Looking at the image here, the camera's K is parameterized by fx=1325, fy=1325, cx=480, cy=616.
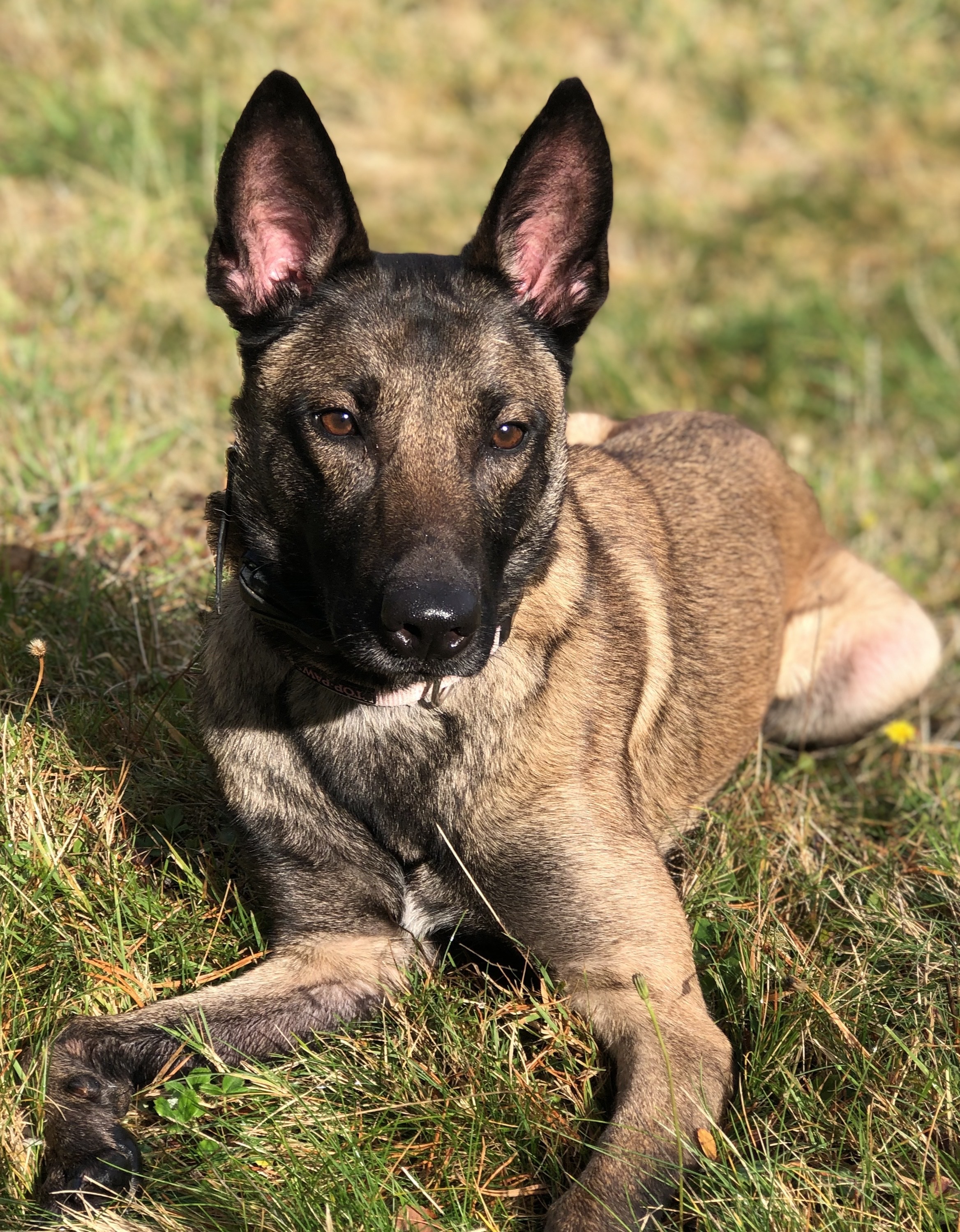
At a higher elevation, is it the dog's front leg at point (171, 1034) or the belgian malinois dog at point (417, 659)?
the belgian malinois dog at point (417, 659)

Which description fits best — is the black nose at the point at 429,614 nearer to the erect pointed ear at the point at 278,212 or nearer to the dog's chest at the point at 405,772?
the dog's chest at the point at 405,772

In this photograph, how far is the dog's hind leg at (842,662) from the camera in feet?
16.0

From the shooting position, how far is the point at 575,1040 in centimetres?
313

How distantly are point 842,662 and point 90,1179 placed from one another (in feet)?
10.6

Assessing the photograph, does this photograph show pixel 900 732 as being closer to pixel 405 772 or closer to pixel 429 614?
pixel 405 772

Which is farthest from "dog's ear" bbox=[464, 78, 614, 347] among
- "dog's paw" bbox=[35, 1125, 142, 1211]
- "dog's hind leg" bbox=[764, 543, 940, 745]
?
"dog's paw" bbox=[35, 1125, 142, 1211]

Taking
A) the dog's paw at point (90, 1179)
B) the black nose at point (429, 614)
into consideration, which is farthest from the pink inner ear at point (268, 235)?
the dog's paw at point (90, 1179)

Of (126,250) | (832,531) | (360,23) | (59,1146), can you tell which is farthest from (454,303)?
(360,23)

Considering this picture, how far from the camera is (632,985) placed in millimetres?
3164

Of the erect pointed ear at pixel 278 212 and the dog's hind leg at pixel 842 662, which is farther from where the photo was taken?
the dog's hind leg at pixel 842 662

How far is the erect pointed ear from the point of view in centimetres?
305

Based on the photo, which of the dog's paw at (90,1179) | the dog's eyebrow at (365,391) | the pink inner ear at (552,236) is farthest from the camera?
the pink inner ear at (552,236)

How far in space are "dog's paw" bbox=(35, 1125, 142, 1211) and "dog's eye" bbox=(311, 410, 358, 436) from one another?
5.33 ft

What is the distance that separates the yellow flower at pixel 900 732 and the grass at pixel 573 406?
10 centimetres
